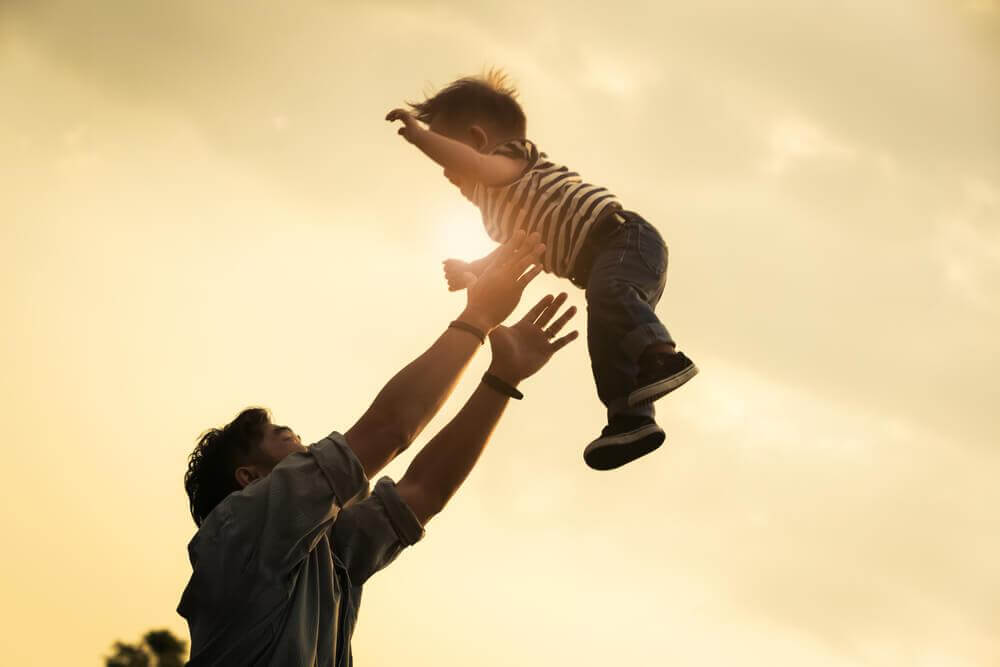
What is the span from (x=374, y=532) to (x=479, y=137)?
6.63 feet

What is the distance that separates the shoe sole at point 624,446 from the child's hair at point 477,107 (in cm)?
180

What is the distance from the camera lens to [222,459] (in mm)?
3732

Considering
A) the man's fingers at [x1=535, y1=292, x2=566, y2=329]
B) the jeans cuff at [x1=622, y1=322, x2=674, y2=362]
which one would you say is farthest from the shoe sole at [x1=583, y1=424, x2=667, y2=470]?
the man's fingers at [x1=535, y1=292, x2=566, y2=329]

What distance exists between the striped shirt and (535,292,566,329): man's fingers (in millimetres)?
332

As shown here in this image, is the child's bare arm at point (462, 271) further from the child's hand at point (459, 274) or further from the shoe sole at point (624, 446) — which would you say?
the shoe sole at point (624, 446)

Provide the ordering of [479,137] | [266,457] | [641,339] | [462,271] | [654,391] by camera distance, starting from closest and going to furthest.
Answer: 1. [266,457]
2. [654,391]
3. [641,339]
4. [462,271]
5. [479,137]

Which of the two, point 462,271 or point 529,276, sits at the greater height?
point 462,271

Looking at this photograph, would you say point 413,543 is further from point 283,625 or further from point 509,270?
point 509,270

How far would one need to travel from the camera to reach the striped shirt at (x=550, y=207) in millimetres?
4445

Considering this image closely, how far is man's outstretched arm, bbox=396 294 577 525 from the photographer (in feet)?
13.1

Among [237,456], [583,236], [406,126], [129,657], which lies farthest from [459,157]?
[129,657]

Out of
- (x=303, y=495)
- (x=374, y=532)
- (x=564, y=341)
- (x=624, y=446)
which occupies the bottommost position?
(x=303, y=495)

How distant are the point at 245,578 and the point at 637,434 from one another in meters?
1.51

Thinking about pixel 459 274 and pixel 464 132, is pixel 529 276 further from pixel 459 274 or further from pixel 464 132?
pixel 464 132
